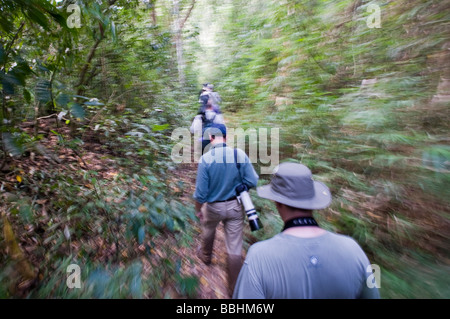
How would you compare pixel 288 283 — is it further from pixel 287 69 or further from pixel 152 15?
pixel 152 15

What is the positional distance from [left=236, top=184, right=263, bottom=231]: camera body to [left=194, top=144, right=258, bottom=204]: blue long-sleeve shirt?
0.08 metres

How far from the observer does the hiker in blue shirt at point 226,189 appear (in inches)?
102

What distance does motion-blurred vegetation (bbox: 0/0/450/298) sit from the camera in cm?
195

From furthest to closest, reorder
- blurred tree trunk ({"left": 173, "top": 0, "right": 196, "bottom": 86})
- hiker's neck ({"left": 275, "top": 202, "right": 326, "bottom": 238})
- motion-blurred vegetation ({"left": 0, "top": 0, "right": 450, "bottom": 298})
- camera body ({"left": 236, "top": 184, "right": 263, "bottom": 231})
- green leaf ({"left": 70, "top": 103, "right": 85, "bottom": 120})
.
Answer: blurred tree trunk ({"left": 173, "top": 0, "right": 196, "bottom": 86})
camera body ({"left": 236, "top": 184, "right": 263, "bottom": 231})
motion-blurred vegetation ({"left": 0, "top": 0, "right": 450, "bottom": 298})
green leaf ({"left": 70, "top": 103, "right": 85, "bottom": 120})
hiker's neck ({"left": 275, "top": 202, "right": 326, "bottom": 238})

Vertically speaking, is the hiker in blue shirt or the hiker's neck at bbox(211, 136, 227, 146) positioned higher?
the hiker's neck at bbox(211, 136, 227, 146)

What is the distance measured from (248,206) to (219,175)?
1.65 ft

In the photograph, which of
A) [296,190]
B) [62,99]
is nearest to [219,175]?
[296,190]

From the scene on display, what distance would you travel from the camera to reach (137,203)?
2.46 meters

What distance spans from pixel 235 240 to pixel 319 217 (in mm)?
1406

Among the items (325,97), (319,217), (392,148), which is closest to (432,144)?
(392,148)

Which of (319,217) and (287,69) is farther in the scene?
(287,69)

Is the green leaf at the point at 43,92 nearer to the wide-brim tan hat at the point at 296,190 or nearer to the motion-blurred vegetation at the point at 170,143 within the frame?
the motion-blurred vegetation at the point at 170,143

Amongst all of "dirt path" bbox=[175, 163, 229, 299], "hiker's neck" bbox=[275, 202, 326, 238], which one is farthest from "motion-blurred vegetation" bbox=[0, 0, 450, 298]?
"hiker's neck" bbox=[275, 202, 326, 238]

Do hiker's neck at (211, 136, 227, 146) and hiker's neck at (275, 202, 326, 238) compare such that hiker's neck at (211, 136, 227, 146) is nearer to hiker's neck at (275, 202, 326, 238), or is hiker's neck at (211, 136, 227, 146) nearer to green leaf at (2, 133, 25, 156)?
hiker's neck at (275, 202, 326, 238)
